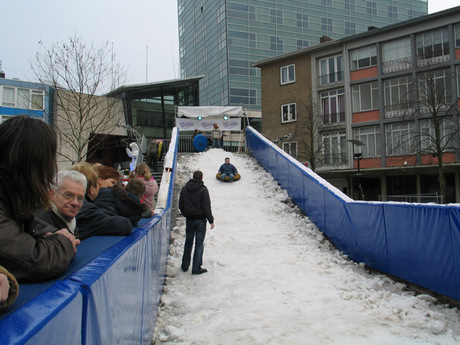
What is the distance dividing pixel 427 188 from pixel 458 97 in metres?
7.17

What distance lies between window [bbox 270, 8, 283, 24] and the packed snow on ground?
62.0m

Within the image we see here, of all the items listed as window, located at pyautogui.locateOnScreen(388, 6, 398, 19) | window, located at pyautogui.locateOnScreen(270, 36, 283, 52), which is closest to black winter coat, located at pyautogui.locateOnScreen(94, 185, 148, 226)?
window, located at pyautogui.locateOnScreen(270, 36, 283, 52)

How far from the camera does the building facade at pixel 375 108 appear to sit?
1097 inches

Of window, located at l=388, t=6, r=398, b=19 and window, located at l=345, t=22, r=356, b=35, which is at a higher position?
window, located at l=388, t=6, r=398, b=19

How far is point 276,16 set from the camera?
2569 inches

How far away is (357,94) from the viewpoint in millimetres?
32156

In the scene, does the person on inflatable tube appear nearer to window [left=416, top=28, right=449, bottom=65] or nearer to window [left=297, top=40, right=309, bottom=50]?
window [left=416, top=28, right=449, bottom=65]

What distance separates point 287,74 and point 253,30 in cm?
3002

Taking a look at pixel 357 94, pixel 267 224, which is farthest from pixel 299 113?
pixel 267 224

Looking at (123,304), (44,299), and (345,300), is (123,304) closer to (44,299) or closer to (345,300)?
(44,299)

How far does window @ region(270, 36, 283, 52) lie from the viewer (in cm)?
6456

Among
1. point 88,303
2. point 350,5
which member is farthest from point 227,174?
point 350,5

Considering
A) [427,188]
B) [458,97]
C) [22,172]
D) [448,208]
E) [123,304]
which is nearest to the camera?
[22,172]

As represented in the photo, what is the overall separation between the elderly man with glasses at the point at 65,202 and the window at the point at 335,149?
3112 cm
